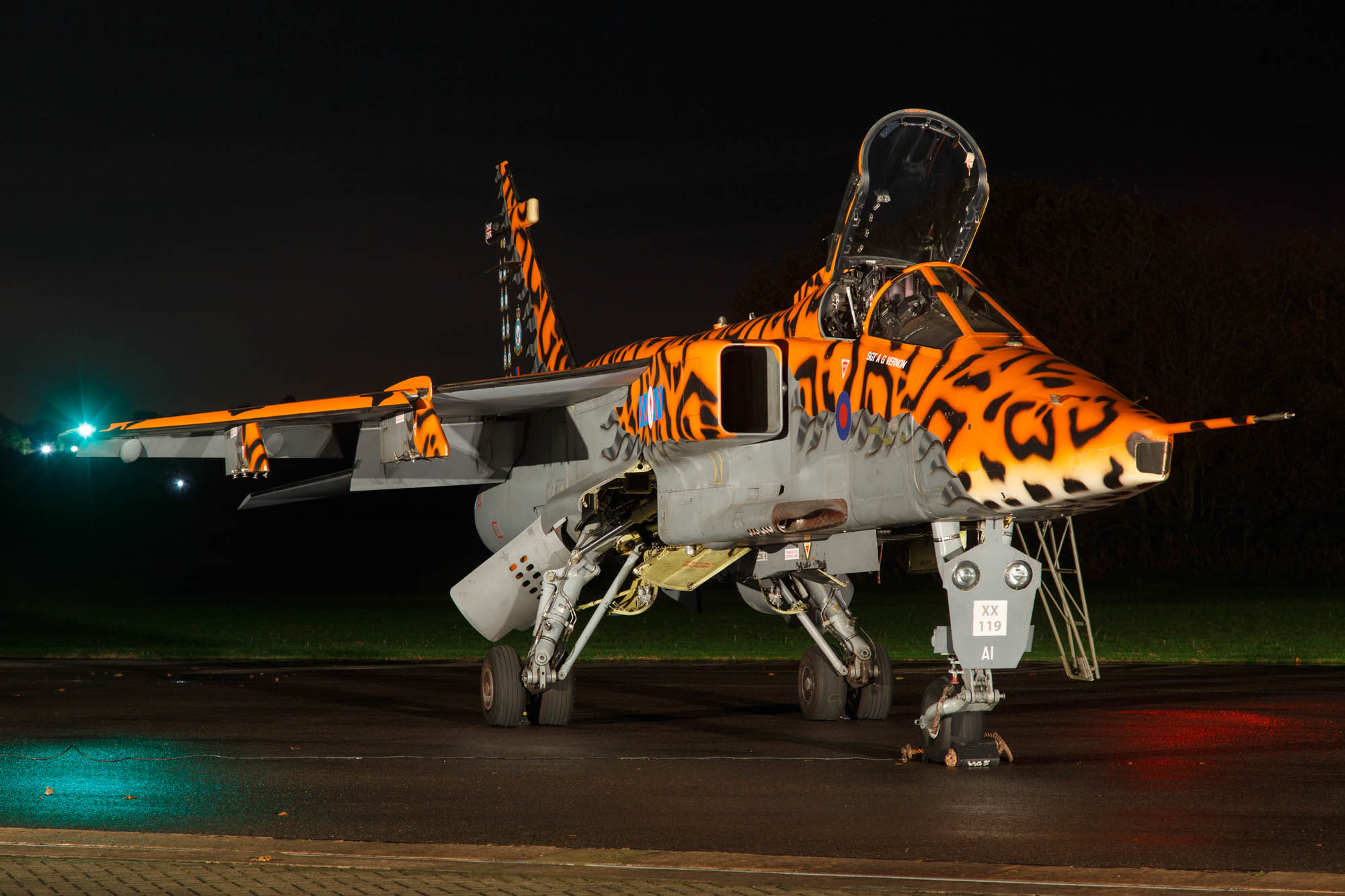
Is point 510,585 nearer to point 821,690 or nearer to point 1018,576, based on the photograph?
point 821,690

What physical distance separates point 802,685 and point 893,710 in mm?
1092

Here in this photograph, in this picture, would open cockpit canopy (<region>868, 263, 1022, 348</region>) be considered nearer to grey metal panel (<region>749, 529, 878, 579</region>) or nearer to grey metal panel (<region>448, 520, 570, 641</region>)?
grey metal panel (<region>749, 529, 878, 579</region>)

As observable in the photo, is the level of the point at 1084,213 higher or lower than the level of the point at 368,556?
higher

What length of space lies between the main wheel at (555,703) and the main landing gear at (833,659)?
76.6 inches

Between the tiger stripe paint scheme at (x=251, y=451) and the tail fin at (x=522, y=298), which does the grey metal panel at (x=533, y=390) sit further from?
the tail fin at (x=522, y=298)

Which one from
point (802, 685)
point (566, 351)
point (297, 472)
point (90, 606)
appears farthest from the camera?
point (297, 472)

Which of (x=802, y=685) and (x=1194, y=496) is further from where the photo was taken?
(x=1194, y=496)

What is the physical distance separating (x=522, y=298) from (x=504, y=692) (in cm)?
743

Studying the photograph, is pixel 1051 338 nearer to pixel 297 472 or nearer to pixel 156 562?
pixel 156 562

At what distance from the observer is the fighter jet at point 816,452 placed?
29.7 ft

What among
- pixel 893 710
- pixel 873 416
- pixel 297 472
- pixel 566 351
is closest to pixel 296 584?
pixel 297 472

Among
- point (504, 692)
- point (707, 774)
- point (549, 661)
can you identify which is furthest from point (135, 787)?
point (549, 661)

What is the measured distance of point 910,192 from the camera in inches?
444

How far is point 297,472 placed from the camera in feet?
263
